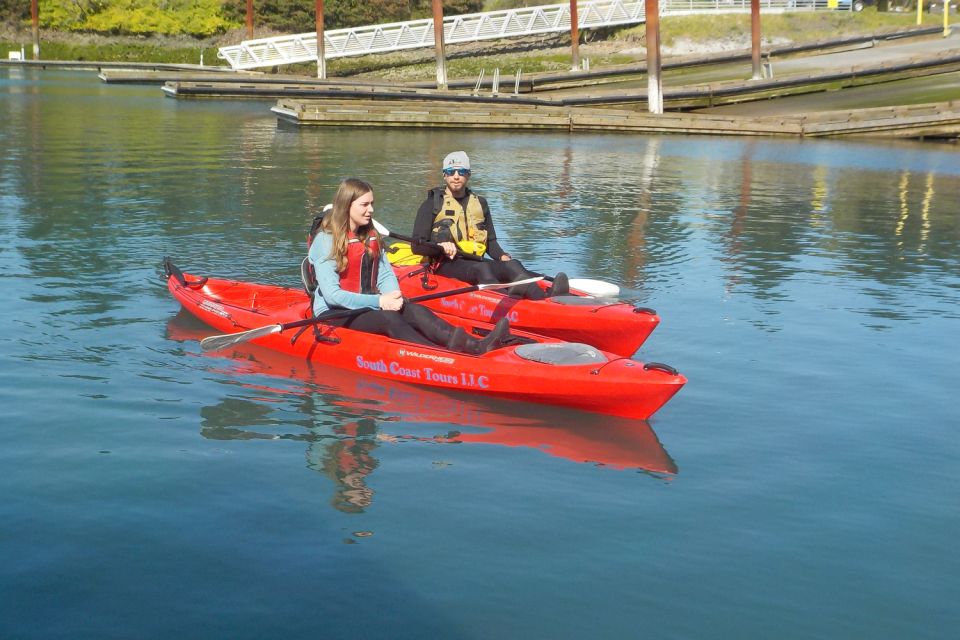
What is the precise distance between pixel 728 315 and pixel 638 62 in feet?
130

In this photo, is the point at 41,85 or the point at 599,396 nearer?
the point at 599,396

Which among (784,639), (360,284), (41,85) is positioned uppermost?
(41,85)

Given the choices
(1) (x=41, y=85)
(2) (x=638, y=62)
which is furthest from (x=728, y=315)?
(1) (x=41, y=85)

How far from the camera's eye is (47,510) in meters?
6.43

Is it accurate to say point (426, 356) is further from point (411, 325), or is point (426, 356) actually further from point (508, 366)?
point (508, 366)

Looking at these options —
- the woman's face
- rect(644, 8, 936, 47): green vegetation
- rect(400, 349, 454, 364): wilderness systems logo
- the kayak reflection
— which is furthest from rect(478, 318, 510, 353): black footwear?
rect(644, 8, 936, 47): green vegetation

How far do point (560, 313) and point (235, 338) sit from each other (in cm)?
295

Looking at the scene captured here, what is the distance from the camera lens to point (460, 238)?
36.1ft

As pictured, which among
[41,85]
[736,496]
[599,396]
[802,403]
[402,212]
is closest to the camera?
[736,496]

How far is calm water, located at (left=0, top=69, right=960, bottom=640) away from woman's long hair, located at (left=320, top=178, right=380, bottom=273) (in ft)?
3.77

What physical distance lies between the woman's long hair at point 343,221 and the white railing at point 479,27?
149 ft

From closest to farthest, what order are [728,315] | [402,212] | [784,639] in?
1. [784,639]
2. [728,315]
3. [402,212]

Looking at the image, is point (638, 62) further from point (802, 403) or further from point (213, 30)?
point (802, 403)

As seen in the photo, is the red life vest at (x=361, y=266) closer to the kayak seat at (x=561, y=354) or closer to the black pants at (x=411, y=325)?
the black pants at (x=411, y=325)
